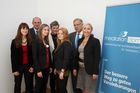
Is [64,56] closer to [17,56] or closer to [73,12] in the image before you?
[17,56]

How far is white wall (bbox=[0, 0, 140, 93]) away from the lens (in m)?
3.09

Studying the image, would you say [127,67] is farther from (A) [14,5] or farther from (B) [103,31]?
(A) [14,5]

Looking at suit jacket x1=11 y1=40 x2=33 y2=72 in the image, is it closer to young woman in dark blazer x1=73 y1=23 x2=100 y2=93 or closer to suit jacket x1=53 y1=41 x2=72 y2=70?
suit jacket x1=53 y1=41 x2=72 y2=70

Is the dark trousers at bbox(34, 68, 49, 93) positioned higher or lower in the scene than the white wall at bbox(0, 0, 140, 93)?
lower

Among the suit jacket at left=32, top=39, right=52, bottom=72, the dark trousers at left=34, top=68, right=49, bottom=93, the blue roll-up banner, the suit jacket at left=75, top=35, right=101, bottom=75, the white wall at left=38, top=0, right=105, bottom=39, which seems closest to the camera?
the blue roll-up banner

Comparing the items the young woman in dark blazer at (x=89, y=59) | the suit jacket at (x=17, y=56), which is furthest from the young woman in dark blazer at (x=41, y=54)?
the young woman in dark blazer at (x=89, y=59)

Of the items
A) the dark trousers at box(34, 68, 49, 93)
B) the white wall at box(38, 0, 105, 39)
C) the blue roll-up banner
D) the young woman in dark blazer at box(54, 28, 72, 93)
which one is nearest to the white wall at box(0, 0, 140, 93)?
the white wall at box(38, 0, 105, 39)

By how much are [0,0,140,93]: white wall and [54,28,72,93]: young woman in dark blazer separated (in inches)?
30.4

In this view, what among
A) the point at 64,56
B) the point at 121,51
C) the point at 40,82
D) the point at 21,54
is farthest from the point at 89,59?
the point at 21,54

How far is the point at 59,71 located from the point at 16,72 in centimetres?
82

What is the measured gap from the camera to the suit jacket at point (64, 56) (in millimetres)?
2600

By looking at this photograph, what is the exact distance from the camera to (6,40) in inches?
132

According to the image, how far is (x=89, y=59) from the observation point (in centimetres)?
255

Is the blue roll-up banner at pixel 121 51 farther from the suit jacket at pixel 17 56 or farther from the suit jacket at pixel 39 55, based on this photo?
the suit jacket at pixel 17 56
